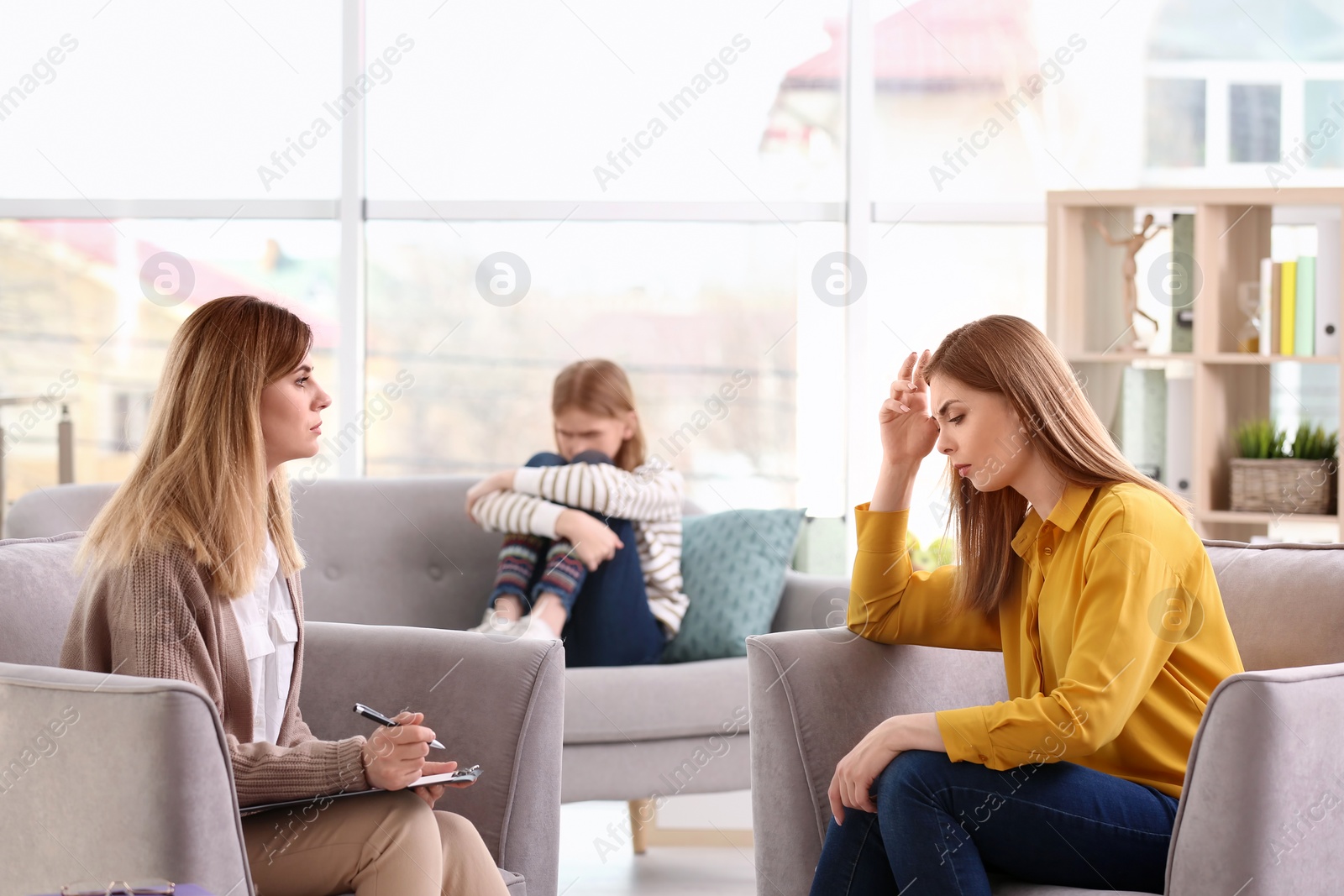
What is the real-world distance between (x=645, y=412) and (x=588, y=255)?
0.53 meters

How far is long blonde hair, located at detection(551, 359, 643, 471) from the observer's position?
275 cm

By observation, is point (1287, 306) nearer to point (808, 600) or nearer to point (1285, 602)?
point (808, 600)

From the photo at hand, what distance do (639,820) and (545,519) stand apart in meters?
0.71

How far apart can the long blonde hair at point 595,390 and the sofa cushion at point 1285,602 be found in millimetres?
1353

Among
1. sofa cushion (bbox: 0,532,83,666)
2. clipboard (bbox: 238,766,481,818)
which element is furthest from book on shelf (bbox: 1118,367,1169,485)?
sofa cushion (bbox: 0,532,83,666)

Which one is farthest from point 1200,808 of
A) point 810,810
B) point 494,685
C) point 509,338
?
point 509,338

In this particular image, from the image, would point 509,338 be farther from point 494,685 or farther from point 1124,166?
point 494,685

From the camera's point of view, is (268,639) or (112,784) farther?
(268,639)

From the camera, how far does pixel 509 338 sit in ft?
12.8

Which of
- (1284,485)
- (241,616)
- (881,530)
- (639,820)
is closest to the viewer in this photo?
(241,616)

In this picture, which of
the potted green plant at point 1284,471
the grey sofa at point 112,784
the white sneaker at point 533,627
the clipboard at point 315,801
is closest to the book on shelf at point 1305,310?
the potted green plant at point 1284,471

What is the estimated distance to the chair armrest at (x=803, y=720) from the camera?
164 cm

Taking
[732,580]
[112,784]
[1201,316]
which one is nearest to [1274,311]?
[1201,316]

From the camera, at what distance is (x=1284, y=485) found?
313cm
